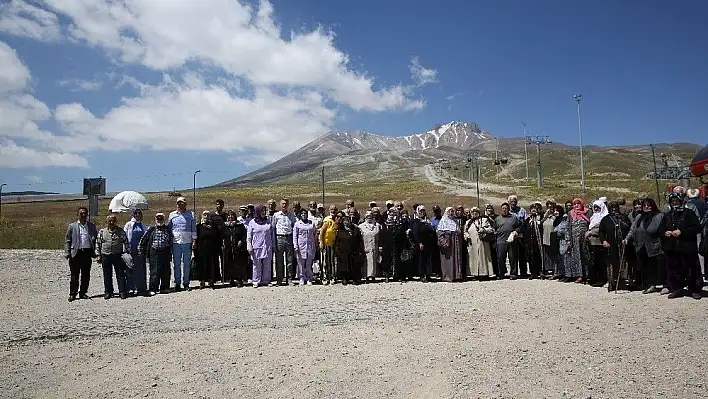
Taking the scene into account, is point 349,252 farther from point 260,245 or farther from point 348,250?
point 260,245

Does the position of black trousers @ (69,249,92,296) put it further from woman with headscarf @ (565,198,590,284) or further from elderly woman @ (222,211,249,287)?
woman with headscarf @ (565,198,590,284)

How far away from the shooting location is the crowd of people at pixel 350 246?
35.5 ft

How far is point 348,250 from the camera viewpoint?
12.0m

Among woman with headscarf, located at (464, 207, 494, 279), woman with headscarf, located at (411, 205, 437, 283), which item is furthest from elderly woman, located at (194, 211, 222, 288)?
woman with headscarf, located at (464, 207, 494, 279)

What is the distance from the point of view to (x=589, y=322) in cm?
741

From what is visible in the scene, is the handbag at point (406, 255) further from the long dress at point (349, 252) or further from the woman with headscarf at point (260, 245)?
the woman with headscarf at point (260, 245)

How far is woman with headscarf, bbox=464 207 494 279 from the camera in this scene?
12203 mm

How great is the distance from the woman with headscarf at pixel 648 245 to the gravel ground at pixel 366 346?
0.73 metres

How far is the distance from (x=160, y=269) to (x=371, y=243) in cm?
438

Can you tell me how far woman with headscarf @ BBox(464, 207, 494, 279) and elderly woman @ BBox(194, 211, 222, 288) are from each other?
17.8 ft

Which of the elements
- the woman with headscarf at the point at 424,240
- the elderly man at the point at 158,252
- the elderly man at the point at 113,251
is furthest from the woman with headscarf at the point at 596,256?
the elderly man at the point at 113,251

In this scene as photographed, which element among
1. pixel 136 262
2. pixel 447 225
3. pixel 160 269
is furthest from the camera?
pixel 447 225

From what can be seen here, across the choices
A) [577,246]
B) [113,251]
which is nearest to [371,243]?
[577,246]

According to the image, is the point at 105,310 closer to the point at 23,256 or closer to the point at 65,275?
the point at 65,275
